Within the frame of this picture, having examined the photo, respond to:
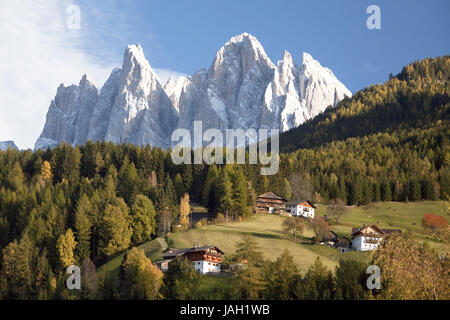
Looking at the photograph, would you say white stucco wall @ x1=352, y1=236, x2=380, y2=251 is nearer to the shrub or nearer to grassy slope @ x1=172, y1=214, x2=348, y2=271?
grassy slope @ x1=172, y1=214, x2=348, y2=271

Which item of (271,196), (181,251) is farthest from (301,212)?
(181,251)

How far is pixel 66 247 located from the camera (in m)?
90.8

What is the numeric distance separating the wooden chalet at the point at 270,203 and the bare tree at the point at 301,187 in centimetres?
1002

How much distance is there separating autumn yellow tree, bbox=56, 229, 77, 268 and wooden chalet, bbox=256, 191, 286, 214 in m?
42.4

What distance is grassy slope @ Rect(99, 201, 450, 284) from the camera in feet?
279

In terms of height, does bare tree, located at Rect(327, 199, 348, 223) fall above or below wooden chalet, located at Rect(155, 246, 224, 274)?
above

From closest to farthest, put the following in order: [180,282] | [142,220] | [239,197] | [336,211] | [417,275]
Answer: [417,275] < [180,282] < [142,220] < [239,197] < [336,211]

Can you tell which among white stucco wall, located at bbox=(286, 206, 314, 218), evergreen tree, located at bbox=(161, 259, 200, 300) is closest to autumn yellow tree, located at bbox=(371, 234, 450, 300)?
evergreen tree, located at bbox=(161, 259, 200, 300)

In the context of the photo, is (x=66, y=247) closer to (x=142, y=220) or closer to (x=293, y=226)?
(x=142, y=220)

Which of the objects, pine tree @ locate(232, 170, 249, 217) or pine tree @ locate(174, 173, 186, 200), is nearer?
pine tree @ locate(232, 170, 249, 217)

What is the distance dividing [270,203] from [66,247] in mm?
47408

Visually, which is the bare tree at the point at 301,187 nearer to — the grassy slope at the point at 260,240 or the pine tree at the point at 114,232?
the grassy slope at the point at 260,240

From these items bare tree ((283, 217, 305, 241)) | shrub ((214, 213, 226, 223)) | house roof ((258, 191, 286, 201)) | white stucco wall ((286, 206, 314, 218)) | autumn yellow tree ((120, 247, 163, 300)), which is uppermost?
house roof ((258, 191, 286, 201))

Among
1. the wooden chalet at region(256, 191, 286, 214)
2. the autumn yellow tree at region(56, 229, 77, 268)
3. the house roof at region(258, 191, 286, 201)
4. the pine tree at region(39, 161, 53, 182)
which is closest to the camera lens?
the autumn yellow tree at region(56, 229, 77, 268)
